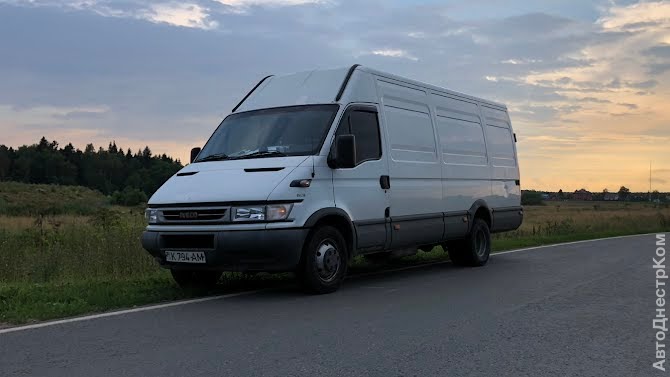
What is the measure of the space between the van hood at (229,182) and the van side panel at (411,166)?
2040 millimetres

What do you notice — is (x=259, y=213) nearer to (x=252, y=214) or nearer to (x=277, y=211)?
(x=252, y=214)

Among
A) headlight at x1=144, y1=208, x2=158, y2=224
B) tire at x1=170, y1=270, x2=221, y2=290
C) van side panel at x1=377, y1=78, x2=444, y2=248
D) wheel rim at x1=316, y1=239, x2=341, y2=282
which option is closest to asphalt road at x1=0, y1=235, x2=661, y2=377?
wheel rim at x1=316, y1=239, x2=341, y2=282

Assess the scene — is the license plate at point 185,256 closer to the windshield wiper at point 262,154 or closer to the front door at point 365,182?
the windshield wiper at point 262,154

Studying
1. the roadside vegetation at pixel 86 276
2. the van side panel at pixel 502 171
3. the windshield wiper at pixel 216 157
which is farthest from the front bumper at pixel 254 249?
the van side panel at pixel 502 171

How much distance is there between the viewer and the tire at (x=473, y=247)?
1164cm

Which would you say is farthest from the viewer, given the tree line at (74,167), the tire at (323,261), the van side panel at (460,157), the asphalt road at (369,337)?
the tree line at (74,167)

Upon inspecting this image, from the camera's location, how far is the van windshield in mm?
8164

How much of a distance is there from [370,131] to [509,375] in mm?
5057

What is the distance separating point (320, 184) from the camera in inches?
310

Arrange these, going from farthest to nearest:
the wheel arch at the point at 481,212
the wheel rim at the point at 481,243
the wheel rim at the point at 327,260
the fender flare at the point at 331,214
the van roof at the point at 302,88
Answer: the wheel rim at the point at 481,243
the wheel arch at the point at 481,212
the van roof at the point at 302,88
the wheel rim at the point at 327,260
the fender flare at the point at 331,214

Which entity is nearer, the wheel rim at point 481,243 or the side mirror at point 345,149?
the side mirror at point 345,149

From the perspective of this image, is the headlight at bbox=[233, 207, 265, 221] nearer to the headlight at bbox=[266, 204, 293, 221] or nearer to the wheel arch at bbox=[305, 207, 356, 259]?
the headlight at bbox=[266, 204, 293, 221]

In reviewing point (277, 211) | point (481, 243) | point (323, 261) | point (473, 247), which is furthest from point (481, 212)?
point (277, 211)

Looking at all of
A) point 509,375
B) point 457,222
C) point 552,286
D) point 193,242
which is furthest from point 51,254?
point 509,375
